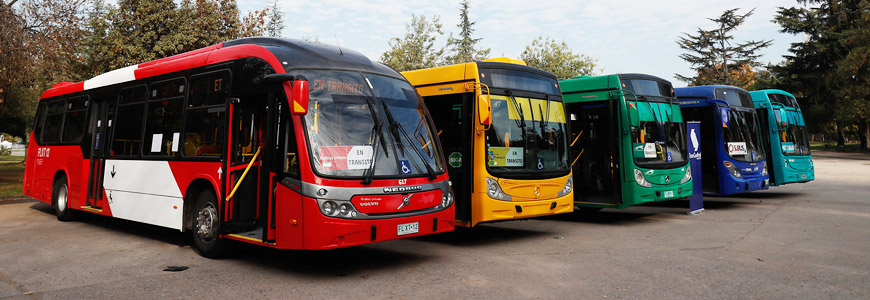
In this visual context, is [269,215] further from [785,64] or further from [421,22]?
[785,64]

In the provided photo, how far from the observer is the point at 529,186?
8906 millimetres

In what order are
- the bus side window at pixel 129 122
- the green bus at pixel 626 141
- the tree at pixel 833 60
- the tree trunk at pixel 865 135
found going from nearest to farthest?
the bus side window at pixel 129 122
the green bus at pixel 626 141
the tree at pixel 833 60
the tree trunk at pixel 865 135

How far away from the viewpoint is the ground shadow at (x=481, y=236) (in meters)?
9.12

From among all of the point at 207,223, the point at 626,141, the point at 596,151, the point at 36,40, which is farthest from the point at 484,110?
the point at 36,40

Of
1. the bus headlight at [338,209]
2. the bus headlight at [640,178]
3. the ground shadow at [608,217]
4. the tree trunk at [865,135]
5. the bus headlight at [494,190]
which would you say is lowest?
the ground shadow at [608,217]

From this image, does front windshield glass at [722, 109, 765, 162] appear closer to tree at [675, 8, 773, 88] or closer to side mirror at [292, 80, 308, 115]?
side mirror at [292, 80, 308, 115]

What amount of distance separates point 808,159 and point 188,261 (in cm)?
1619

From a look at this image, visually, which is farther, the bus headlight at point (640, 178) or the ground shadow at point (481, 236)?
the bus headlight at point (640, 178)

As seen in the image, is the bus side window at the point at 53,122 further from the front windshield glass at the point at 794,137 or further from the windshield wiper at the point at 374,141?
the front windshield glass at the point at 794,137

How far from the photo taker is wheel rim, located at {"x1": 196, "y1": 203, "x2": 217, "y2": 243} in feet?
24.5

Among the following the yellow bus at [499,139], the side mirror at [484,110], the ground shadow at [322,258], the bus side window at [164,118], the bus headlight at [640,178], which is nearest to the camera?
the ground shadow at [322,258]

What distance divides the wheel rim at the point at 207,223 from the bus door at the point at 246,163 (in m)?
0.40

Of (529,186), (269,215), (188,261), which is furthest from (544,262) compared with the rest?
(188,261)

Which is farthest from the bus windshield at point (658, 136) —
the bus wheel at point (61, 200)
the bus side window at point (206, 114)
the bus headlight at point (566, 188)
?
the bus wheel at point (61, 200)
